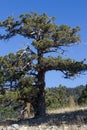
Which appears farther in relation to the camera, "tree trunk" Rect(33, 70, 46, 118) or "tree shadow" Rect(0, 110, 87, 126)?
"tree trunk" Rect(33, 70, 46, 118)

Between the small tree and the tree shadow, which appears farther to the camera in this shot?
the small tree

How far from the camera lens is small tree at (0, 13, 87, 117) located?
25.5m

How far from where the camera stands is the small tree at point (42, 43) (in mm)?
Answer: 25500

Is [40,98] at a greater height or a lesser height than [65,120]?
greater

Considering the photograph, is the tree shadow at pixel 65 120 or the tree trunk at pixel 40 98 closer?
the tree shadow at pixel 65 120

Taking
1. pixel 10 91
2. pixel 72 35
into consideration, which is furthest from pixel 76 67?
pixel 10 91

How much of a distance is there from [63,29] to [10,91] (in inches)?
224

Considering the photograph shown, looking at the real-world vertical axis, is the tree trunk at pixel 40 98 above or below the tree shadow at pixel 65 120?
above

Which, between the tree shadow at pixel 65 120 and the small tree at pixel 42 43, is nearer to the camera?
the tree shadow at pixel 65 120

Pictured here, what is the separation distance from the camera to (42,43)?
82.8ft

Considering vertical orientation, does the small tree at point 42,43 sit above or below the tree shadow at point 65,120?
above

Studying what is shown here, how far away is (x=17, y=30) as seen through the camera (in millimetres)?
26531

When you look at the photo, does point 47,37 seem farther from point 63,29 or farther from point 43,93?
point 43,93

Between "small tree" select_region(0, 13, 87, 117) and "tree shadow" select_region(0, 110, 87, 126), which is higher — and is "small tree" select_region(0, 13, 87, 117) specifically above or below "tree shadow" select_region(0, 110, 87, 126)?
above
